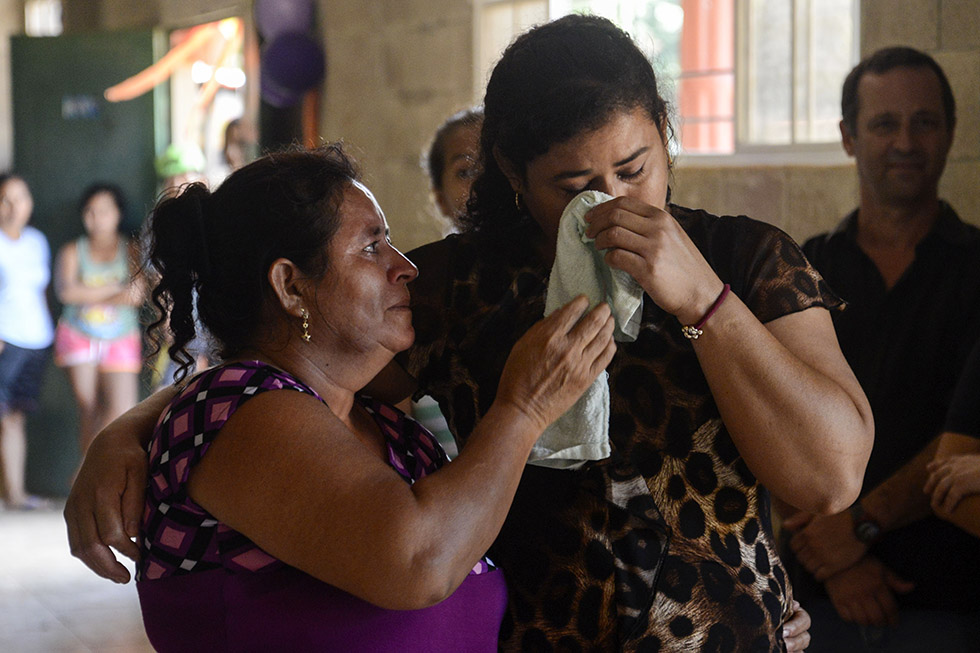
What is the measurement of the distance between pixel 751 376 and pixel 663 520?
0.89 feet

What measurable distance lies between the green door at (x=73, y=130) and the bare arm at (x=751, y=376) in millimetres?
6489

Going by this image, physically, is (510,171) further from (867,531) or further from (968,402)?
(867,531)

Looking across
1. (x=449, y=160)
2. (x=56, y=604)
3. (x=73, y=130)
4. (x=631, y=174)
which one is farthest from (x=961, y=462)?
(x=73, y=130)

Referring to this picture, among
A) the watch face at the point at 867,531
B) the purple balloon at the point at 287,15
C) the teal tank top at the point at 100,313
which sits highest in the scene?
the purple balloon at the point at 287,15

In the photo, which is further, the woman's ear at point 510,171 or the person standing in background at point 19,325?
the person standing in background at point 19,325

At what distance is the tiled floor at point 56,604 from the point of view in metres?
4.55

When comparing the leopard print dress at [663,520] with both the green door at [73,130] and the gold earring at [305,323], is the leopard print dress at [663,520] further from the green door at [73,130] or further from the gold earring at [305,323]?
the green door at [73,130]

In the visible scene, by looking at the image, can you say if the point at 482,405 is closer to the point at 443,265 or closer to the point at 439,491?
the point at 443,265

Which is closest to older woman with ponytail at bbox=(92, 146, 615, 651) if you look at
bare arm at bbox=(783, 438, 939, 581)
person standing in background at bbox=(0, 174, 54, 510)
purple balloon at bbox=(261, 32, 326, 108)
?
bare arm at bbox=(783, 438, 939, 581)

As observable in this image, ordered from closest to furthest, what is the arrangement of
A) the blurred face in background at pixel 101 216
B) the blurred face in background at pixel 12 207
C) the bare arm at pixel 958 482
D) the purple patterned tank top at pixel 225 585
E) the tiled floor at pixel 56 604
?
the purple patterned tank top at pixel 225 585
the bare arm at pixel 958 482
the tiled floor at pixel 56 604
the blurred face in background at pixel 12 207
the blurred face in background at pixel 101 216

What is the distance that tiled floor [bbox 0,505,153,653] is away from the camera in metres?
4.55

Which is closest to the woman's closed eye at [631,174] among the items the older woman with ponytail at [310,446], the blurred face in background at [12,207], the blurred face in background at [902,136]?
the older woman with ponytail at [310,446]

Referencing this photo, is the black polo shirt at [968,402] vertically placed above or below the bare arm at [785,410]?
below

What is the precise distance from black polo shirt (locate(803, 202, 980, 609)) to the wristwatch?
0.05 meters
